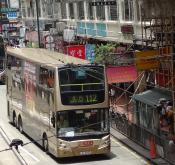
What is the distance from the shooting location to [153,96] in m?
28.1

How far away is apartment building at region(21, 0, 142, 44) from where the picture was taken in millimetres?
38469

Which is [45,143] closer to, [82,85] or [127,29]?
[82,85]

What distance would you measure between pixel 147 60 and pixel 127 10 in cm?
1323

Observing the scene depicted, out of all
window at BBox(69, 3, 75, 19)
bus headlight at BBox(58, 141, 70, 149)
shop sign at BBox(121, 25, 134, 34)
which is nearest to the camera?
bus headlight at BBox(58, 141, 70, 149)

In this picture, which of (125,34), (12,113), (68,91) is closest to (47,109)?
(68,91)

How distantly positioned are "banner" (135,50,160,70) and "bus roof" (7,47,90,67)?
2.37 m

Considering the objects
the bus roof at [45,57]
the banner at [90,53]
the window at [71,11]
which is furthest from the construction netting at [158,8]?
the window at [71,11]

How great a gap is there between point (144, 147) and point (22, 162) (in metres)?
5.84

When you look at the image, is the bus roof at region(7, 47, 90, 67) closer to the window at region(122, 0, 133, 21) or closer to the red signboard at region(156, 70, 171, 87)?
the red signboard at region(156, 70, 171, 87)

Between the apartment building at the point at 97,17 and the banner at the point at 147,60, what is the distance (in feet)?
19.8

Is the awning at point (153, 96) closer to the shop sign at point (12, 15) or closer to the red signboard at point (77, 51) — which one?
the red signboard at point (77, 51)

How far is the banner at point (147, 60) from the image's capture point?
2705 cm

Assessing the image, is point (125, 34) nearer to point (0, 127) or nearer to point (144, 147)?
point (0, 127)

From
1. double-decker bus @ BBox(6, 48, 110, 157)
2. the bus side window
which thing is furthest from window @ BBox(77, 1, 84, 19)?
double-decker bus @ BBox(6, 48, 110, 157)
